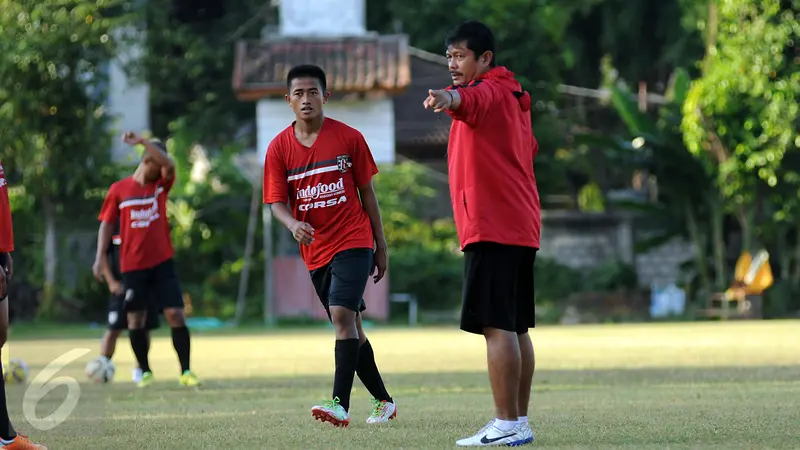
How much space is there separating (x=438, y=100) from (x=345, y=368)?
91.9 inches

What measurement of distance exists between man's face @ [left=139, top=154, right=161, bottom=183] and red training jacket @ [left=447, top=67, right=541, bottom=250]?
19.6ft

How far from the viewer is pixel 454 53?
24.4 feet

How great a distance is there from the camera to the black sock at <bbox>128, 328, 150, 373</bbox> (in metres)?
13.3

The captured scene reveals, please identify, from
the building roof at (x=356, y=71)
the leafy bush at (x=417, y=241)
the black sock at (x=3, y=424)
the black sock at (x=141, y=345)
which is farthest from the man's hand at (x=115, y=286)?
the leafy bush at (x=417, y=241)

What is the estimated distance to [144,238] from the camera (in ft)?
42.9

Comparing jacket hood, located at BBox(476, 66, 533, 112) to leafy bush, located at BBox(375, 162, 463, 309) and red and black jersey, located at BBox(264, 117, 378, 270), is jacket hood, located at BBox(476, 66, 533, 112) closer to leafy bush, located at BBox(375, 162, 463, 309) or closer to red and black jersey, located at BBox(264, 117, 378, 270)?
red and black jersey, located at BBox(264, 117, 378, 270)

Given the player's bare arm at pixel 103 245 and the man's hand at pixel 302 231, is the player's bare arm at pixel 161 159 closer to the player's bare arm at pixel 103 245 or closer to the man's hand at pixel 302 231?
the player's bare arm at pixel 103 245

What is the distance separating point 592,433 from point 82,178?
76.4ft

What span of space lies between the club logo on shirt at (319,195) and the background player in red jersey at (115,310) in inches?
189

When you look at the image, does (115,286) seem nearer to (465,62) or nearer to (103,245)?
(103,245)

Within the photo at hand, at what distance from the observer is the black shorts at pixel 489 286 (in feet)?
24.3

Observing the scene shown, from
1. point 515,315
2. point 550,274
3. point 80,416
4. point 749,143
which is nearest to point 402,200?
point 550,274

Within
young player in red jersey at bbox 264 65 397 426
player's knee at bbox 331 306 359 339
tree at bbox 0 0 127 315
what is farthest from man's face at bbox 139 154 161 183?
tree at bbox 0 0 127 315

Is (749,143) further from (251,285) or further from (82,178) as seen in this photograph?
(82,178)
